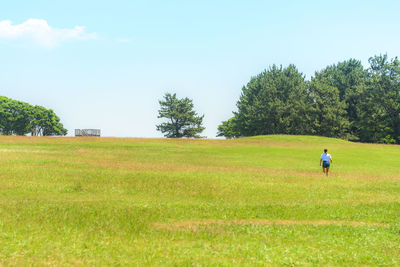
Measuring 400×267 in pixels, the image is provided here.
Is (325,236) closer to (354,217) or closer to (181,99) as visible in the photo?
(354,217)

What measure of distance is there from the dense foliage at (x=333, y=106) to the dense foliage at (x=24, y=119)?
61.5m

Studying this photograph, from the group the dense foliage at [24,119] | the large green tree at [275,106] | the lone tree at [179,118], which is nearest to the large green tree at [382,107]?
the large green tree at [275,106]

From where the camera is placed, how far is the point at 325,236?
13.9 m

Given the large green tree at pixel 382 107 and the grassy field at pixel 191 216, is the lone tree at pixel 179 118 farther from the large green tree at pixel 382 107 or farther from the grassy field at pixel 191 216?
the grassy field at pixel 191 216

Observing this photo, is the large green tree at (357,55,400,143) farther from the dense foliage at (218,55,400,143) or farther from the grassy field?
the grassy field

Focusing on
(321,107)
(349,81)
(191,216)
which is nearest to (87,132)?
(321,107)

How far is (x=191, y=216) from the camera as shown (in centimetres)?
1692

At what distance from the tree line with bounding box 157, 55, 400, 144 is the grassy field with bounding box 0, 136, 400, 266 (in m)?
54.9

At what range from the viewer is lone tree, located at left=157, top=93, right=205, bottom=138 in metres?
103

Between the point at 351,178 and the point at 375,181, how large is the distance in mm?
1876

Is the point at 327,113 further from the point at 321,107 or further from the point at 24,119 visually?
the point at 24,119

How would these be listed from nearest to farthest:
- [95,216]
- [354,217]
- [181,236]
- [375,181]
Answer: [181,236] < [95,216] < [354,217] < [375,181]

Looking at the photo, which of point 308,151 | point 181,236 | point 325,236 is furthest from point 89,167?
point 308,151

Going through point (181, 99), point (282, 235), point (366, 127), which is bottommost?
→ point (282, 235)
